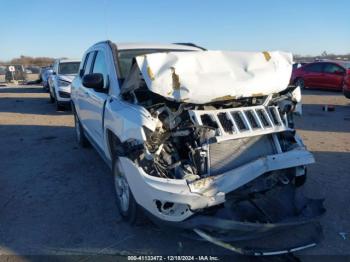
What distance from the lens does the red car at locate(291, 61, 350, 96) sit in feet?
57.1

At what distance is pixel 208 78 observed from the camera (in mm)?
3641

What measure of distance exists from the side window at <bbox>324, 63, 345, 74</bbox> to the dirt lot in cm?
1015

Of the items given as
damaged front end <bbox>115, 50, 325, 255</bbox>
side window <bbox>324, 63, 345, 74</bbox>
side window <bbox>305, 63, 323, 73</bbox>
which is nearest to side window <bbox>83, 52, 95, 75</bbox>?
damaged front end <bbox>115, 50, 325, 255</bbox>

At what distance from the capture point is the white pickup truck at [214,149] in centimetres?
304

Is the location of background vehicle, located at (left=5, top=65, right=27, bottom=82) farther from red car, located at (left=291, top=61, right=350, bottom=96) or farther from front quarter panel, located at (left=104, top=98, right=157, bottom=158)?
front quarter panel, located at (left=104, top=98, right=157, bottom=158)

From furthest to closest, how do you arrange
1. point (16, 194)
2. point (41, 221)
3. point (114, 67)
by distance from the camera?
point (16, 194) → point (114, 67) → point (41, 221)

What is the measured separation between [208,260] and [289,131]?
1.52m

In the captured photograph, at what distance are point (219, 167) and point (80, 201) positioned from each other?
2.13 metres

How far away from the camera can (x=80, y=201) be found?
464 centimetres

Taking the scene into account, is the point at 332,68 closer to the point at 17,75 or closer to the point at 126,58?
the point at 126,58

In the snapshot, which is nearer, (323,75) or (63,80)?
(63,80)

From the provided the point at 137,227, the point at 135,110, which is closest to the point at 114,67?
the point at 135,110

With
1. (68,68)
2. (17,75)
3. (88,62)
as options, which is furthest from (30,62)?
(88,62)

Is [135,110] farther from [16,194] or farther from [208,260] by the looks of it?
[16,194]
